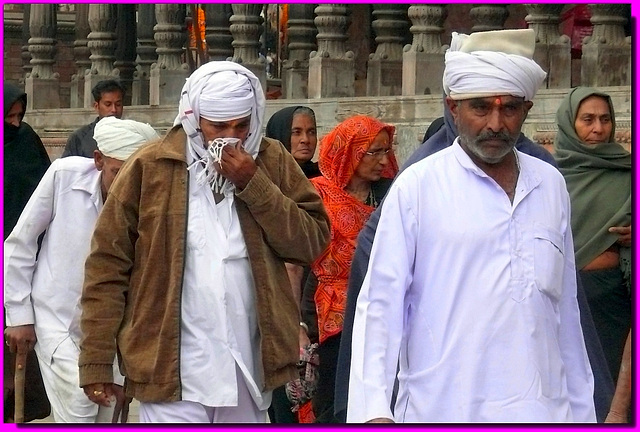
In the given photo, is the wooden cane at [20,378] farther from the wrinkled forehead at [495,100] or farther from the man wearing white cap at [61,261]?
the wrinkled forehead at [495,100]

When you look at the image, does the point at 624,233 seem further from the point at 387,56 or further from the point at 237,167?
the point at 387,56

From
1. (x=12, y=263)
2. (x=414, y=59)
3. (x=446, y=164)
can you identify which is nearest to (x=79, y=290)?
(x=12, y=263)

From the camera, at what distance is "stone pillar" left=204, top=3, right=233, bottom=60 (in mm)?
18969

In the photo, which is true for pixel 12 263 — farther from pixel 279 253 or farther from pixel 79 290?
pixel 279 253

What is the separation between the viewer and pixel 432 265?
14.7ft

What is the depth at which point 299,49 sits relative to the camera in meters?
17.9

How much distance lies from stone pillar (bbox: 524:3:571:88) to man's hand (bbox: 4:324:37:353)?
273 inches

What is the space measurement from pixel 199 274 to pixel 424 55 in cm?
953

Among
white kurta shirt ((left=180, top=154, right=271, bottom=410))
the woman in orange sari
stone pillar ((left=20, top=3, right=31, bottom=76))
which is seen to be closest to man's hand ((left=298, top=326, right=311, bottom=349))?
the woman in orange sari

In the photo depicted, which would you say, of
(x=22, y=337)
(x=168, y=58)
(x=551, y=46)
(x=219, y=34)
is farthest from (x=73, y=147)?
(x=168, y=58)

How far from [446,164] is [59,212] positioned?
2329mm

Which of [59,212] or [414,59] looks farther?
[414,59]

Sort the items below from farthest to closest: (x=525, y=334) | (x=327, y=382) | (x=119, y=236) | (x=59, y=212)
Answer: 1. (x=327, y=382)
2. (x=59, y=212)
3. (x=119, y=236)
4. (x=525, y=334)

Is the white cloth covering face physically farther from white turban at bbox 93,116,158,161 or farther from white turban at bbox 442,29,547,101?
white turban at bbox 442,29,547,101
